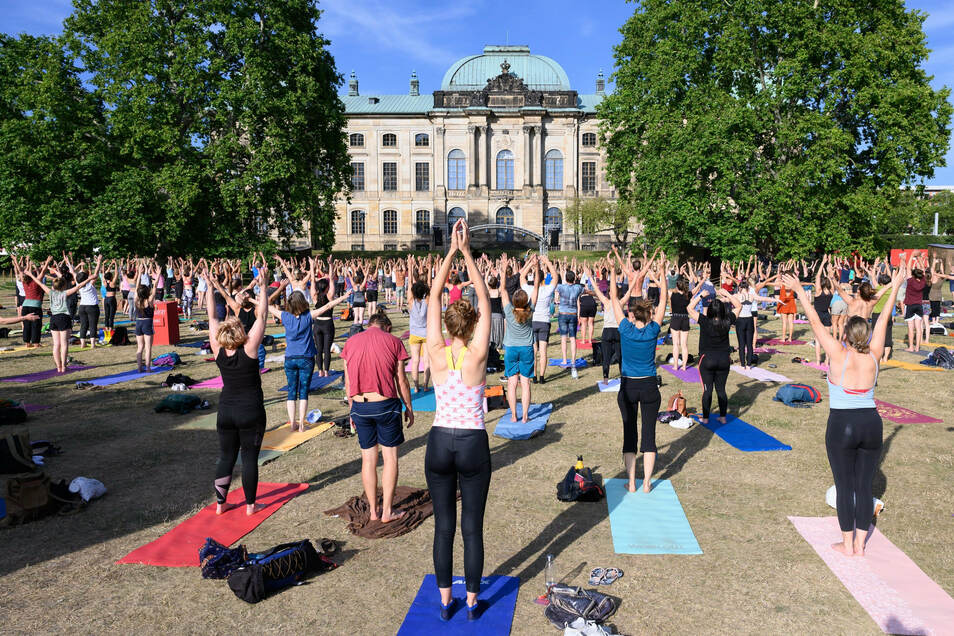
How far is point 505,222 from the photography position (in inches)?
2525

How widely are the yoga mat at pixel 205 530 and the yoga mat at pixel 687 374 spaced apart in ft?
28.8

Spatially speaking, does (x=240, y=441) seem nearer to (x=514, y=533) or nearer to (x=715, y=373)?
(x=514, y=533)

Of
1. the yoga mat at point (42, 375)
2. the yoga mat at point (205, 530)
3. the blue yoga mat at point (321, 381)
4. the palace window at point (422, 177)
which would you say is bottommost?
the yoga mat at point (205, 530)

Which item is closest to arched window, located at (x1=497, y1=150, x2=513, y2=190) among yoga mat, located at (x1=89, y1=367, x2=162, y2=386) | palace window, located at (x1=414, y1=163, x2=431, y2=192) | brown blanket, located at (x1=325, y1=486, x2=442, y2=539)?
palace window, located at (x1=414, y1=163, x2=431, y2=192)

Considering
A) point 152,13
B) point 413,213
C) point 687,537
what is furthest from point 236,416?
point 413,213

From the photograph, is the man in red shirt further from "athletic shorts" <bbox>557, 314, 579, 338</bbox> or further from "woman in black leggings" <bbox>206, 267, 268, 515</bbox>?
"athletic shorts" <bbox>557, 314, 579, 338</bbox>

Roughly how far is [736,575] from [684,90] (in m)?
30.0

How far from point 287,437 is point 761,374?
9981mm

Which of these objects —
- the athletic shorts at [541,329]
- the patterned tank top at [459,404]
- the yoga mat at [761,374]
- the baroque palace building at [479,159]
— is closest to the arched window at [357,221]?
the baroque palace building at [479,159]

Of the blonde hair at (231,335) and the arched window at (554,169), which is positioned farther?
the arched window at (554,169)

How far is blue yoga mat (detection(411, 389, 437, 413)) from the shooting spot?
10.3 meters

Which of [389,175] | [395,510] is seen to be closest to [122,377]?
[395,510]

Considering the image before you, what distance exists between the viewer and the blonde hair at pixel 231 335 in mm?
5809

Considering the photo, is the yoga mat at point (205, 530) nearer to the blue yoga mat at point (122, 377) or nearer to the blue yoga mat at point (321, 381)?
the blue yoga mat at point (321, 381)
